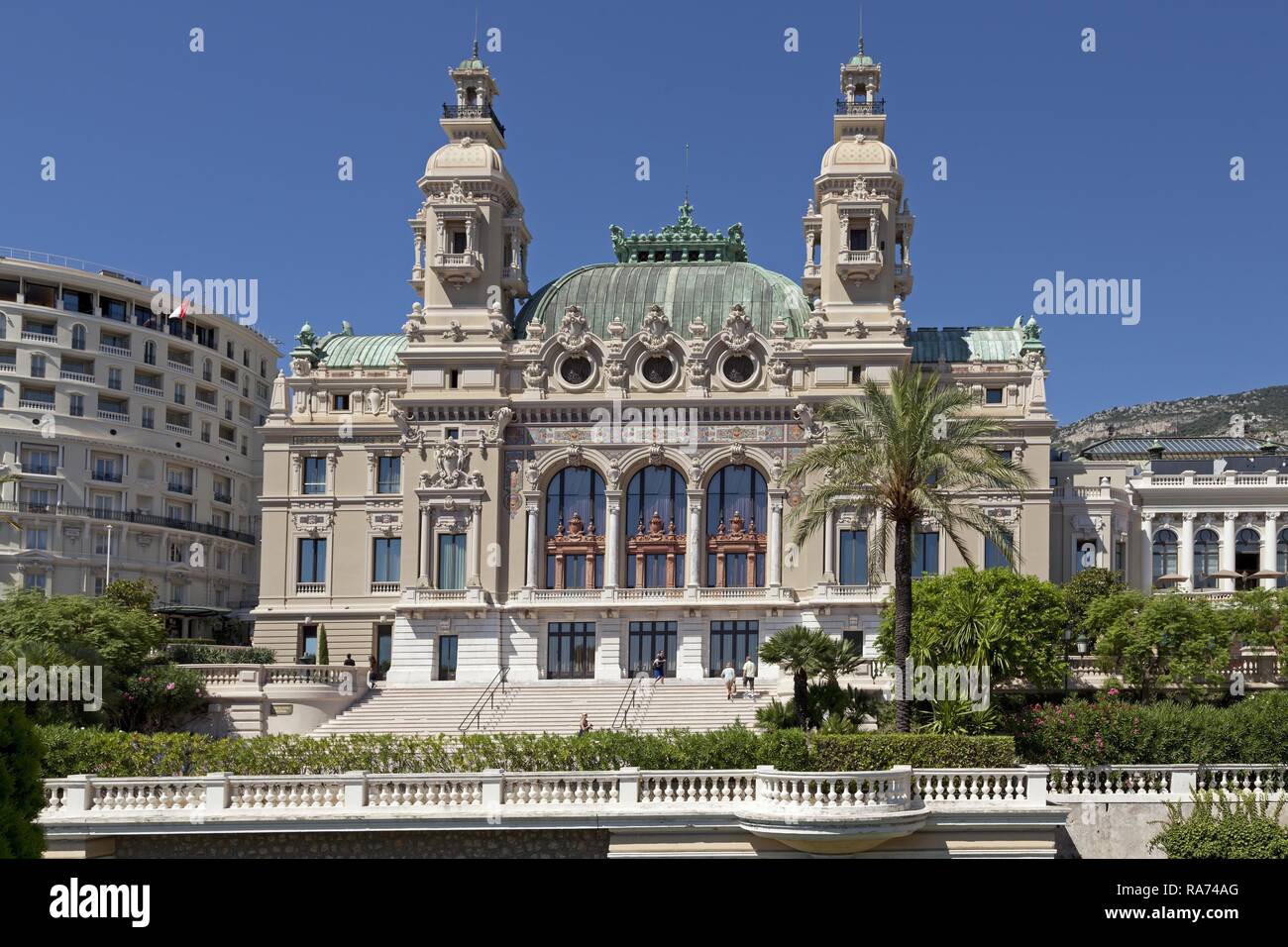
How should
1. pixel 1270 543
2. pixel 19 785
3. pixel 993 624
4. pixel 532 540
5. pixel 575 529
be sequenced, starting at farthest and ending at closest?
pixel 1270 543 < pixel 575 529 < pixel 532 540 < pixel 993 624 < pixel 19 785

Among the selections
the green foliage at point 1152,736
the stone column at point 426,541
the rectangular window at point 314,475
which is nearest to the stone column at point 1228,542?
the green foliage at point 1152,736

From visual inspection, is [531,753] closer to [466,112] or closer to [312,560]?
[312,560]

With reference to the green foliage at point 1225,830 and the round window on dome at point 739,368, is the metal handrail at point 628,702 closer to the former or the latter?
the round window on dome at point 739,368

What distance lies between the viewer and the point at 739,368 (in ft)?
237

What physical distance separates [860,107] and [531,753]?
47415mm

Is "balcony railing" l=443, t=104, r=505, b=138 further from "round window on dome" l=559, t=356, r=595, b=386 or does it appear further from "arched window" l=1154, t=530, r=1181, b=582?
"arched window" l=1154, t=530, r=1181, b=582

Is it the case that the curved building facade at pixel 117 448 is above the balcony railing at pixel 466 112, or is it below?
below

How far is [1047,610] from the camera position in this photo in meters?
53.5

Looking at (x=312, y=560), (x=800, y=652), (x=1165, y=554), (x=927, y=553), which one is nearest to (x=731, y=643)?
(x=927, y=553)

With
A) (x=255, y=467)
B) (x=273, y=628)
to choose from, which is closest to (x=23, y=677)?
(x=273, y=628)

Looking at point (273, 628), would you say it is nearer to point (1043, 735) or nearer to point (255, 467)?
point (255, 467)

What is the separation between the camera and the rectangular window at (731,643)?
69125mm

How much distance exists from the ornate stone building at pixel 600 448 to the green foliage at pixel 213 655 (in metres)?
5.15
